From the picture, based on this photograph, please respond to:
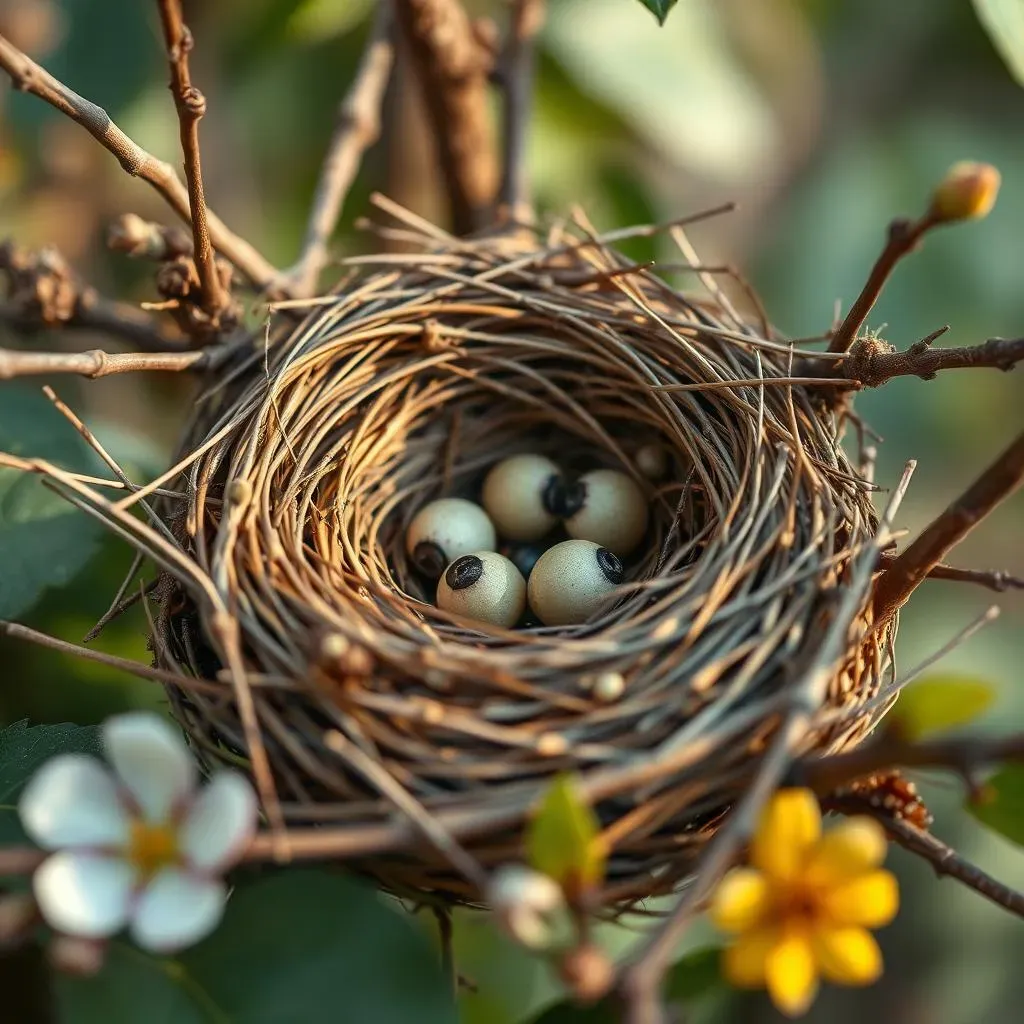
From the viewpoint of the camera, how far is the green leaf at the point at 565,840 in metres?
0.57

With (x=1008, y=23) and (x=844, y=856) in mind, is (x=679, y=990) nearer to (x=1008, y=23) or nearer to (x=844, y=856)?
(x=844, y=856)

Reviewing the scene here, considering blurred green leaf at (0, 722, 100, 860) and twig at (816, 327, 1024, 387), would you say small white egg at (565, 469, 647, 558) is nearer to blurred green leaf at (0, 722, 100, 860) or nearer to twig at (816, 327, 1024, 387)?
twig at (816, 327, 1024, 387)

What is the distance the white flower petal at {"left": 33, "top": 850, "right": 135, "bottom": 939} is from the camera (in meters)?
0.62

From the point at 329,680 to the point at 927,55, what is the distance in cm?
252

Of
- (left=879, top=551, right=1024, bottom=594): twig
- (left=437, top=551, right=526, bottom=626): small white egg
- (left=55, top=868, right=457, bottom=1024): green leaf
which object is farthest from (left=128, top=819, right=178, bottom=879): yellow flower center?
(left=879, top=551, right=1024, bottom=594): twig

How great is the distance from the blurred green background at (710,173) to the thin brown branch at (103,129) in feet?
1.17

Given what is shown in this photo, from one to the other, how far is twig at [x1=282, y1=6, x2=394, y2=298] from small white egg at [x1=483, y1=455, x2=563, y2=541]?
0.93 ft

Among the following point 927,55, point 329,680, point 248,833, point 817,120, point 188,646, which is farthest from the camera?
point 817,120

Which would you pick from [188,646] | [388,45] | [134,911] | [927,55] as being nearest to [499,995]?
[188,646]

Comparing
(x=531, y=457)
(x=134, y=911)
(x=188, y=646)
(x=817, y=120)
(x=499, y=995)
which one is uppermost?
(x=817, y=120)

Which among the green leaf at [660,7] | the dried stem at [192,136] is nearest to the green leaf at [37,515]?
the dried stem at [192,136]

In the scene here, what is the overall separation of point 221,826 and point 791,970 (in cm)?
32

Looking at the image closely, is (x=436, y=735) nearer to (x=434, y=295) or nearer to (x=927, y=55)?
(x=434, y=295)

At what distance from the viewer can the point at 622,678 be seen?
79 centimetres
